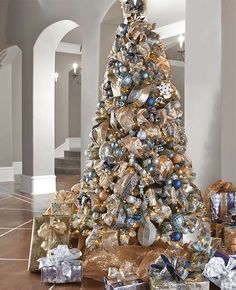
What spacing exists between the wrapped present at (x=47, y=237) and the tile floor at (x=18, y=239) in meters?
0.09

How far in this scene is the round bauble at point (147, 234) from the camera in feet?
6.95

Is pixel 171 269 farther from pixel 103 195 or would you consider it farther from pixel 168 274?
pixel 103 195

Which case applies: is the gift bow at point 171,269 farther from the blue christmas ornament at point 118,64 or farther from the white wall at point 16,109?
the white wall at point 16,109

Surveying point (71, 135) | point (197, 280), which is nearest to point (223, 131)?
point (197, 280)

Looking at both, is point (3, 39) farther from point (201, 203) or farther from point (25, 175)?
point (201, 203)

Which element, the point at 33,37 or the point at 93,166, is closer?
the point at 93,166

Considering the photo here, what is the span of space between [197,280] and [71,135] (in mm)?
7751

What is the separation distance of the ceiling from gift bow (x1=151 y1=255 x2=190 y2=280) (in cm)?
258

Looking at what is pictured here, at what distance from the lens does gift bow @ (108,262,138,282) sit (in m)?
1.81

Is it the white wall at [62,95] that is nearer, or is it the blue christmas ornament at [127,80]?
the blue christmas ornament at [127,80]

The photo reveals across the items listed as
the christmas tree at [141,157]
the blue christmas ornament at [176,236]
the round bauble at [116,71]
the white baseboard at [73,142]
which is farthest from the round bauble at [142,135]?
the white baseboard at [73,142]

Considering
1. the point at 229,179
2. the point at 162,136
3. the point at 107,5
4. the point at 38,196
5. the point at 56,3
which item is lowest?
the point at 38,196

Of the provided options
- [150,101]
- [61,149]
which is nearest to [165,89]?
[150,101]

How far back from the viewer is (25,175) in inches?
214
